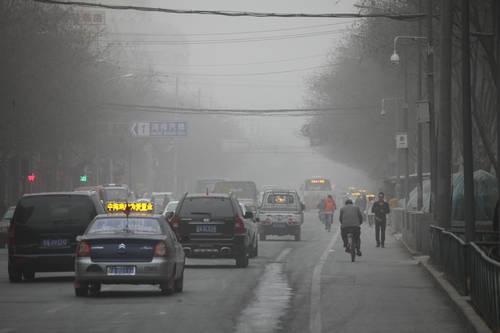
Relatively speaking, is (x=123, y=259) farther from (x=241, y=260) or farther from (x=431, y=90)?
(x=431, y=90)

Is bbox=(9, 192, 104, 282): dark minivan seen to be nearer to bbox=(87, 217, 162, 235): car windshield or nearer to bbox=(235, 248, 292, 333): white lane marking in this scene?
bbox=(87, 217, 162, 235): car windshield

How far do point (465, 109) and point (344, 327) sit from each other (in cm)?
764

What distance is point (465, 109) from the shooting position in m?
21.5

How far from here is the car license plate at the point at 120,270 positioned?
63.8 feet

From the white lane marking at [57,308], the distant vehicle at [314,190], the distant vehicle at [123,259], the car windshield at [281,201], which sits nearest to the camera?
the white lane marking at [57,308]

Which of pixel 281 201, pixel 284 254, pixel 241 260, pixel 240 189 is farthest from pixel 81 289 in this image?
pixel 240 189

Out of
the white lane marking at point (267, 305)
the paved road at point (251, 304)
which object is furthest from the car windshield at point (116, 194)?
the white lane marking at point (267, 305)

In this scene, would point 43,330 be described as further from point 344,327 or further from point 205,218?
point 205,218

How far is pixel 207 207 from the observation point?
29547 mm

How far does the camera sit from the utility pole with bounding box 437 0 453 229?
90.1ft

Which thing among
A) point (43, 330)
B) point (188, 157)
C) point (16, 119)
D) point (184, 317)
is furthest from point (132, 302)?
point (188, 157)

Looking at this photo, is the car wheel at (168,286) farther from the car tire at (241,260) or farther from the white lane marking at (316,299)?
the car tire at (241,260)

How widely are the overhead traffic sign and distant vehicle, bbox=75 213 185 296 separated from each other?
72627 millimetres

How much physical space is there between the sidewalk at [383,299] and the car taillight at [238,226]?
2235 millimetres
